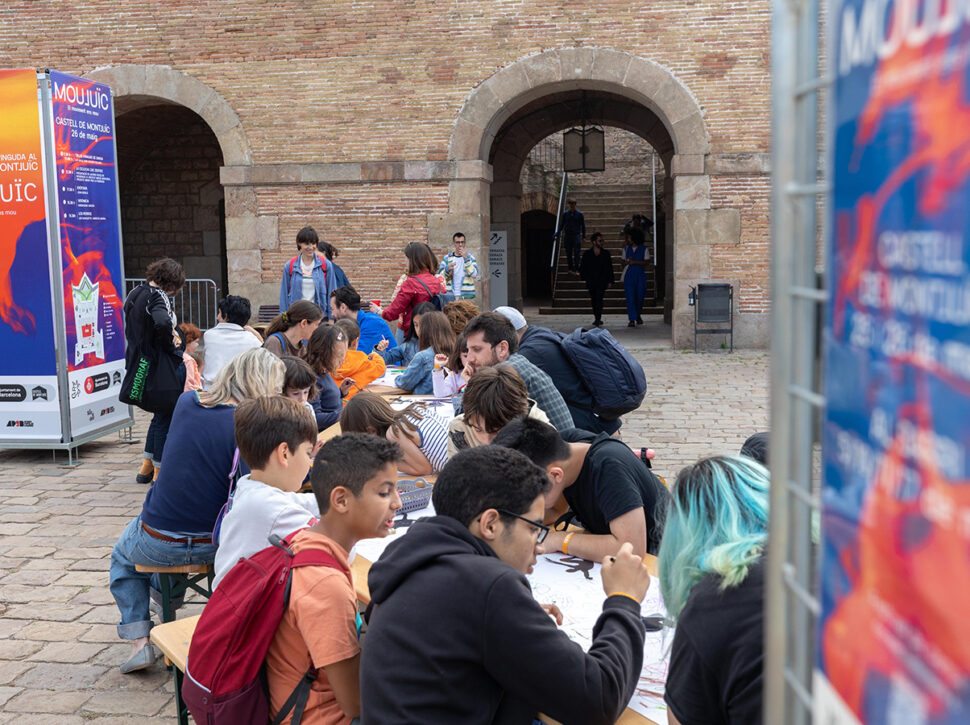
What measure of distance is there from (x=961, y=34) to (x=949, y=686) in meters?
0.47

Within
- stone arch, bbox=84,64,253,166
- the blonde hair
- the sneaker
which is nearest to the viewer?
the sneaker

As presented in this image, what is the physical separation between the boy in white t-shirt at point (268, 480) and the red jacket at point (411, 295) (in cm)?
579

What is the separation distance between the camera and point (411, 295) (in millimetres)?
9273

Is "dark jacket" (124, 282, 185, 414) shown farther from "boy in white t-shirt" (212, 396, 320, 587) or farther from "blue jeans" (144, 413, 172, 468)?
"boy in white t-shirt" (212, 396, 320, 587)

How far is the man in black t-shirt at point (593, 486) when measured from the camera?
3.28 meters

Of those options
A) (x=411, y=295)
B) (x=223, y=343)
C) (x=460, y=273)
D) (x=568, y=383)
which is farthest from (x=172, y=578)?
(x=460, y=273)

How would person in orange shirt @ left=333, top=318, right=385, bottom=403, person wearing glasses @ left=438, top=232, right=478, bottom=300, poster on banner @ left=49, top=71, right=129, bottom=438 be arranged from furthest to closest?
person wearing glasses @ left=438, top=232, right=478, bottom=300 < poster on banner @ left=49, top=71, right=129, bottom=438 < person in orange shirt @ left=333, top=318, right=385, bottom=403

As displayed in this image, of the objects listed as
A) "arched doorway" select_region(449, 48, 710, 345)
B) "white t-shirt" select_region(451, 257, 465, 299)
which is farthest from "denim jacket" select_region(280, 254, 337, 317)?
"arched doorway" select_region(449, 48, 710, 345)

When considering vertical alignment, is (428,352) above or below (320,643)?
above

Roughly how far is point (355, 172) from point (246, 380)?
1078cm

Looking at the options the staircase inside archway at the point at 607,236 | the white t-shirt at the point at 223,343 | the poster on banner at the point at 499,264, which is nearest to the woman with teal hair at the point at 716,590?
the white t-shirt at the point at 223,343

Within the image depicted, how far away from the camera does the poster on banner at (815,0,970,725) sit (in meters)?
0.71

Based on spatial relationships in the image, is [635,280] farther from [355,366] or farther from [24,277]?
[24,277]

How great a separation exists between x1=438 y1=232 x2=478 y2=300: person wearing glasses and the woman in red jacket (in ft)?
12.4
